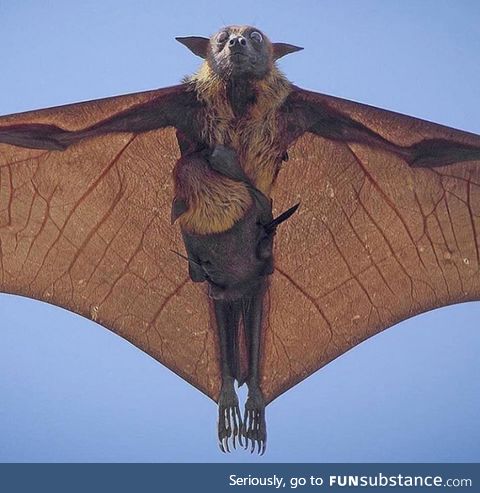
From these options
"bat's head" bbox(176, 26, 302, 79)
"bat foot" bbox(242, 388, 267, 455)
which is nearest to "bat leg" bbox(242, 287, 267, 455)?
"bat foot" bbox(242, 388, 267, 455)

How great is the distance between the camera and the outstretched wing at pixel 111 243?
6.42 meters

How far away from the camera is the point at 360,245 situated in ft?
22.1

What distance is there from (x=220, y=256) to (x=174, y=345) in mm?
1148

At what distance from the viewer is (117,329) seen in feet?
22.4

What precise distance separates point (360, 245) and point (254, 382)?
3.43ft

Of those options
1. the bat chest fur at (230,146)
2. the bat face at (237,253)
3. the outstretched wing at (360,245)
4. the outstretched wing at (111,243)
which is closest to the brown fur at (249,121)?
the bat chest fur at (230,146)

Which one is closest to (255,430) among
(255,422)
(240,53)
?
(255,422)

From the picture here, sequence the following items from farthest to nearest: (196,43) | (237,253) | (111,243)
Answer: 1. (111,243)
2. (237,253)
3. (196,43)

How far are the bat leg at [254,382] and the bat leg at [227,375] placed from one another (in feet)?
0.17

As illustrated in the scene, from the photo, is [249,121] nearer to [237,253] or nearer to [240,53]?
[240,53]

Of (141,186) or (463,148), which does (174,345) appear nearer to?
(141,186)

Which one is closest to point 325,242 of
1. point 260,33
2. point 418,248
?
point 418,248

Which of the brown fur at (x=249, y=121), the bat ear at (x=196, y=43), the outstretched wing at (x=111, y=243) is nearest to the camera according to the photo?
the brown fur at (x=249, y=121)

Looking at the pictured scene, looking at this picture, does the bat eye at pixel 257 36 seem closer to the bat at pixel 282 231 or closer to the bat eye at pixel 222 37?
the bat eye at pixel 222 37
